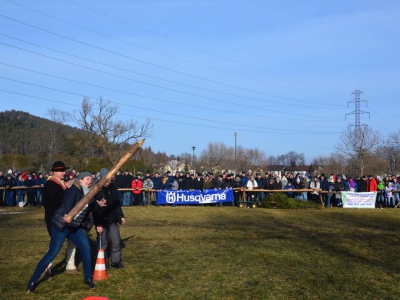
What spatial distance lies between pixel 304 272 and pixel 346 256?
221 centimetres

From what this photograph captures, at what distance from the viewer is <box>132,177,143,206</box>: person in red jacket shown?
27.2 metres

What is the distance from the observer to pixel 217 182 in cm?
2869

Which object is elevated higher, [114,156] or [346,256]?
[114,156]

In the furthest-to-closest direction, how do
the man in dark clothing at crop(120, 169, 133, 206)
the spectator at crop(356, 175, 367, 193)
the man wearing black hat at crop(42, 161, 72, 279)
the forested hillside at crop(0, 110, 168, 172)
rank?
the forested hillside at crop(0, 110, 168, 172) < the spectator at crop(356, 175, 367, 193) < the man in dark clothing at crop(120, 169, 133, 206) < the man wearing black hat at crop(42, 161, 72, 279)

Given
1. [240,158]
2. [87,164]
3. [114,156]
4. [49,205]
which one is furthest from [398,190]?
[240,158]

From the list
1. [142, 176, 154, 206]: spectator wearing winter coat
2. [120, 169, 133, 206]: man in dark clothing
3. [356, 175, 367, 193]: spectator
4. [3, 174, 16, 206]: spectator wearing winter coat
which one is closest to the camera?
[3, 174, 16, 206]: spectator wearing winter coat

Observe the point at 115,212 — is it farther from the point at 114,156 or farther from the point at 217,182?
the point at 114,156

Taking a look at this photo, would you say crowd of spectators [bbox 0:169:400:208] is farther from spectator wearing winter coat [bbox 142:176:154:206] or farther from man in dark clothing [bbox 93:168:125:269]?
man in dark clothing [bbox 93:168:125:269]

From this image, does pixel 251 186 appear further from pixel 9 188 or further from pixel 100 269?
pixel 100 269

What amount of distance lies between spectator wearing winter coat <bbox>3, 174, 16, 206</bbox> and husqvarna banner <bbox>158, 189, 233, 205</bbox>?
7882 millimetres

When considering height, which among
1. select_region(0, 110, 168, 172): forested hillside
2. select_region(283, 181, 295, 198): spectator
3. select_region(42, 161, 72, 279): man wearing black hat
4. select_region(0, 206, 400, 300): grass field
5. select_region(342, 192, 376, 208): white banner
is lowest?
select_region(0, 206, 400, 300): grass field

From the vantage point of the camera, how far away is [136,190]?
1068 inches

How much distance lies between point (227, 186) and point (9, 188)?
38.6 ft

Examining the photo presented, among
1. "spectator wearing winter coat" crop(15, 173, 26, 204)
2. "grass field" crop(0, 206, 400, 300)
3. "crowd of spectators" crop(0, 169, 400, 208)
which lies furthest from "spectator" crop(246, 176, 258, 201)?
"spectator wearing winter coat" crop(15, 173, 26, 204)
